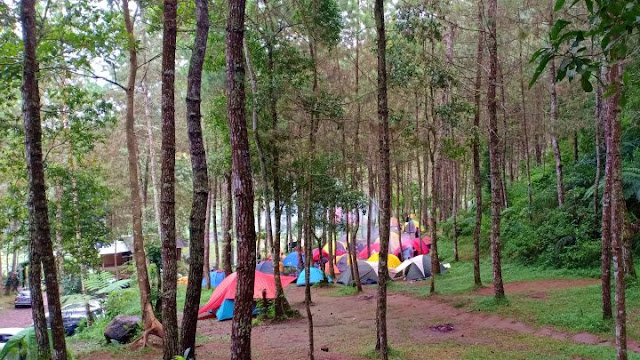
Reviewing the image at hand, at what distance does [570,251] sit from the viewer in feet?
45.0

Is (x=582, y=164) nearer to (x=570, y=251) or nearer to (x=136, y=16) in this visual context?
(x=570, y=251)

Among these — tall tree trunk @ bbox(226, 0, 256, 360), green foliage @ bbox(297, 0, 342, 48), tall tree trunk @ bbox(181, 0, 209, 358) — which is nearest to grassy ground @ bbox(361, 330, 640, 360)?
tall tree trunk @ bbox(181, 0, 209, 358)

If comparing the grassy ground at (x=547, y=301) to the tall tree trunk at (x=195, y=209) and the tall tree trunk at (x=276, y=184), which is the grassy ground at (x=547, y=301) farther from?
the tall tree trunk at (x=195, y=209)

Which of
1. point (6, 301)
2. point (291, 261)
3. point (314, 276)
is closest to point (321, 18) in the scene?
point (314, 276)

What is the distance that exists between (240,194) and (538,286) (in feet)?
35.1

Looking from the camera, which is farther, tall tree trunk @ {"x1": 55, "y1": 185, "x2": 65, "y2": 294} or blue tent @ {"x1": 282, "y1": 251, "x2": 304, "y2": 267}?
blue tent @ {"x1": 282, "y1": 251, "x2": 304, "y2": 267}

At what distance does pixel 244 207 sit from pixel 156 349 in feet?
20.3

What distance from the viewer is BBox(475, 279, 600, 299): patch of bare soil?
1153cm

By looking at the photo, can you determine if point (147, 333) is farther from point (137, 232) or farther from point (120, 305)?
point (120, 305)

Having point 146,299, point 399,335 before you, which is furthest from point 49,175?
point 399,335

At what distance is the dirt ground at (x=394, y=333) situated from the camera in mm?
8320

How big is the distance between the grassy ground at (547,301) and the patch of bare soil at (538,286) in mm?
244

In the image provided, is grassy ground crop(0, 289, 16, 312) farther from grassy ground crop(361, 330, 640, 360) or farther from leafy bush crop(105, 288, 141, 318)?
grassy ground crop(361, 330, 640, 360)

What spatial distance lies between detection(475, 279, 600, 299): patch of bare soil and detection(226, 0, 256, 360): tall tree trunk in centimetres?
891
